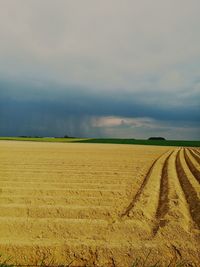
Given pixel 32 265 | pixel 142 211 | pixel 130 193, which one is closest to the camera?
pixel 32 265

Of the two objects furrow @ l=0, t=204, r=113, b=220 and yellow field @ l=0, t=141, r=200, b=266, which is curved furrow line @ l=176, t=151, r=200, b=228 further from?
furrow @ l=0, t=204, r=113, b=220

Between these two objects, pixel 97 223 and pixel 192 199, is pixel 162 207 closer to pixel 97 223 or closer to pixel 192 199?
pixel 192 199

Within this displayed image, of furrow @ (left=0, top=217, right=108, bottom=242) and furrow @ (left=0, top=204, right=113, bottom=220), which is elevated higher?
furrow @ (left=0, top=204, right=113, bottom=220)

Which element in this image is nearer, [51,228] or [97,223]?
[51,228]

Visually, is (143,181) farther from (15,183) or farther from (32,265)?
(32,265)

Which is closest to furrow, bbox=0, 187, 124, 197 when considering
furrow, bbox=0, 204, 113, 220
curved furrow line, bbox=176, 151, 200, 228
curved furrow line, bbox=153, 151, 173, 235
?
curved furrow line, bbox=153, 151, 173, 235

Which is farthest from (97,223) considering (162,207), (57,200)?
(57,200)

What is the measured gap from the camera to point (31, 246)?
16.7 feet

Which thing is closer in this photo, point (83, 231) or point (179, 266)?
point (179, 266)

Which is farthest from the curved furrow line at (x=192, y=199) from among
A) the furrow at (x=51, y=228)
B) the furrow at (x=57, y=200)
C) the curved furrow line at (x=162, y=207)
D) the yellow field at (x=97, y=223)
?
the furrow at (x=51, y=228)

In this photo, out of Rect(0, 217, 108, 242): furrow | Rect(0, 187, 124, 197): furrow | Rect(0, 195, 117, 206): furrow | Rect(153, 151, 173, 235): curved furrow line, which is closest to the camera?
Rect(0, 217, 108, 242): furrow

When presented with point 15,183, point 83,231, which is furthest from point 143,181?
point 83,231

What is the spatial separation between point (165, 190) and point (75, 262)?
5.30 m

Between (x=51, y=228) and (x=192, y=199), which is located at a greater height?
(x=192, y=199)
